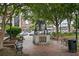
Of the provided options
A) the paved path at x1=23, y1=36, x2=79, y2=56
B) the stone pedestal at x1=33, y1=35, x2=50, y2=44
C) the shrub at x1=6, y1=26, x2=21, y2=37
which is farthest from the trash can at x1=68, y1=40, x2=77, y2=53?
the shrub at x1=6, y1=26, x2=21, y2=37

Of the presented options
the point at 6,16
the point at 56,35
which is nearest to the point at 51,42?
the point at 56,35

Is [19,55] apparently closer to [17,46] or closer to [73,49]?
[17,46]

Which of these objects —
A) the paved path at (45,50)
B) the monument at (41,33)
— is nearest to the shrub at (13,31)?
the paved path at (45,50)

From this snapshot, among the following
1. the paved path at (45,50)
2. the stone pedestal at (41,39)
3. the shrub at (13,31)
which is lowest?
the paved path at (45,50)

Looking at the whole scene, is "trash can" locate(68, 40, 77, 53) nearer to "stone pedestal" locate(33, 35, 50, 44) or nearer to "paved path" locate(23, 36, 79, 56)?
"paved path" locate(23, 36, 79, 56)

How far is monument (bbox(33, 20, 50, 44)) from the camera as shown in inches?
664

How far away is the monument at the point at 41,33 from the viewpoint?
55.4ft

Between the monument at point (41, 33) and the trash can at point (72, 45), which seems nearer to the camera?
the monument at point (41, 33)

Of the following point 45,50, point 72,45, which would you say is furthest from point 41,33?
point 72,45

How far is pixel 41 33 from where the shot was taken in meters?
17.0

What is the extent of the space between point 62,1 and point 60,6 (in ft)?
0.66

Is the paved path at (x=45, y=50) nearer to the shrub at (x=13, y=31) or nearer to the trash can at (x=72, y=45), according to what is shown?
the trash can at (x=72, y=45)

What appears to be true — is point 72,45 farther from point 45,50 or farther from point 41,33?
point 41,33

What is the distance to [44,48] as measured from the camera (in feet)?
55.9
